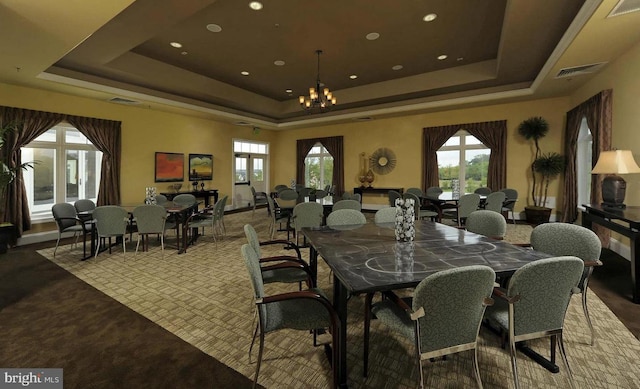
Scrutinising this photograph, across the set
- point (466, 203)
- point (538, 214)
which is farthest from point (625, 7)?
point (538, 214)

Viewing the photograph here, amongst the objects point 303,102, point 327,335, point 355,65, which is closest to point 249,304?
point 327,335

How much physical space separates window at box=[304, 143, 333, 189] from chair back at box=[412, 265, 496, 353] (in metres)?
8.82

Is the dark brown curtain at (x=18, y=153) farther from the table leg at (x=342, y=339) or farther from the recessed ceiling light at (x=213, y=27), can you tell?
the table leg at (x=342, y=339)

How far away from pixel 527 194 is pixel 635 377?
623cm

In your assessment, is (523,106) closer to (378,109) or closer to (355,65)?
(378,109)

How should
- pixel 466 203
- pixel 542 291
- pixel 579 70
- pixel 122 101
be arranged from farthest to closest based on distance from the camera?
pixel 122 101
pixel 466 203
pixel 579 70
pixel 542 291

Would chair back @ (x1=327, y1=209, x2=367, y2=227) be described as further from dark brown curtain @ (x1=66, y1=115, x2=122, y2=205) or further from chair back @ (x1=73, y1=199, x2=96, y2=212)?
dark brown curtain @ (x1=66, y1=115, x2=122, y2=205)

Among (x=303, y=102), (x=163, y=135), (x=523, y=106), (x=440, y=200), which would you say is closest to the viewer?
(x=440, y=200)

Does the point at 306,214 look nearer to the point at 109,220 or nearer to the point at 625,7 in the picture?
the point at 109,220

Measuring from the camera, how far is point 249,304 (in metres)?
2.89

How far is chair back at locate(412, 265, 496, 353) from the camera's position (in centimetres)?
134

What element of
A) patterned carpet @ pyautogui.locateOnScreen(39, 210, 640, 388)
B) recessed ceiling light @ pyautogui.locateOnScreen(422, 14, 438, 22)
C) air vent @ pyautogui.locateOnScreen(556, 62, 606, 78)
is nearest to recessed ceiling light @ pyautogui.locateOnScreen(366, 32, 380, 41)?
recessed ceiling light @ pyautogui.locateOnScreen(422, 14, 438, 22)

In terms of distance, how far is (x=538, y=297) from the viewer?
5.15 ft

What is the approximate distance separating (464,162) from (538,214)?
2173 millimetres
